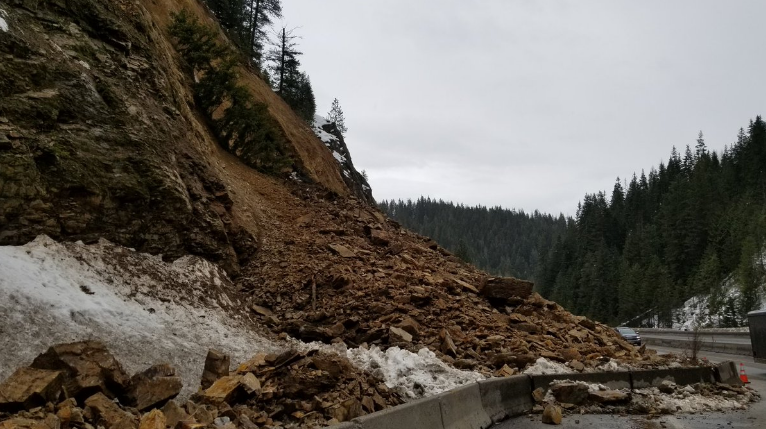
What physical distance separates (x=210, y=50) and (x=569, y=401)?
1542cm

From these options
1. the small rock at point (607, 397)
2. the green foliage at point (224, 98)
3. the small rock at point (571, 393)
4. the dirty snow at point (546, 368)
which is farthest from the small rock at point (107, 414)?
the green foliage at point (224, 98)

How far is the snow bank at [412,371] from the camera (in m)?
7.00

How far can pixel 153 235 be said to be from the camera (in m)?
8.69

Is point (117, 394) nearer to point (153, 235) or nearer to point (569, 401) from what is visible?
point (153, 235)

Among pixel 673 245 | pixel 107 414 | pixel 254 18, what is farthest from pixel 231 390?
pixel 673 245

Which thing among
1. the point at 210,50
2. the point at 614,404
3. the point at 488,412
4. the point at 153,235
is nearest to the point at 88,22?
the point at 153,235

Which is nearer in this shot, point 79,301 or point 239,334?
point 79,301

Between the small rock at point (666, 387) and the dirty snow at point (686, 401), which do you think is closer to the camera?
the dirty snow at point (686, 401)

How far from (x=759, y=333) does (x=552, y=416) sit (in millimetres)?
13064

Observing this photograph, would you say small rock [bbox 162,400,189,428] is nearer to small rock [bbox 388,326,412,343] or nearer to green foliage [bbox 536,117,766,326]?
small rock [bbox 388,326,412,343]

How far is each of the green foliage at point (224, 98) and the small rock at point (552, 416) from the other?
13542 millimetres

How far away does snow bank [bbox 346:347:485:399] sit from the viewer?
7000 millimetres

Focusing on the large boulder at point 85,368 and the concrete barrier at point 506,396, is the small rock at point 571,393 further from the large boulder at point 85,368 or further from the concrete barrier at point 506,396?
the large boulder at point 85,368

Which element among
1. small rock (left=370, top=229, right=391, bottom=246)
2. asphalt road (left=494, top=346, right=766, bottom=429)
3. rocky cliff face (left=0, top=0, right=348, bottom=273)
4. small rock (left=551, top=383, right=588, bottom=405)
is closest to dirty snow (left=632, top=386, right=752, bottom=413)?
asphalt road (left=494, top=346, right=766, bottom=429)
